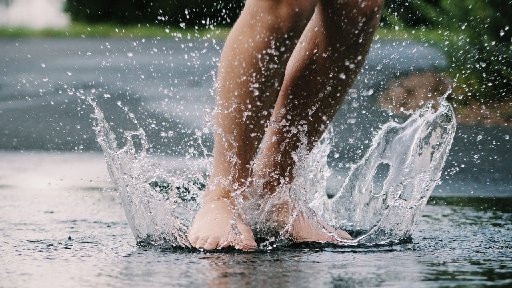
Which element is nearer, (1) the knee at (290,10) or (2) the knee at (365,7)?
(1) the knee at (290,10)

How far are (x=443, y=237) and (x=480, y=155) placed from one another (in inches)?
111

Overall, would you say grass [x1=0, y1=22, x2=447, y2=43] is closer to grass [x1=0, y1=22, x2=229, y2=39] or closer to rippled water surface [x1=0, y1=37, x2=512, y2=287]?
grass [x1=0, y1=22, x2=229, y2=39]

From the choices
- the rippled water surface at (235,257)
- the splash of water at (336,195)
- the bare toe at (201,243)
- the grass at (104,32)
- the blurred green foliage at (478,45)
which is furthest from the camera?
the grass at (104,32)

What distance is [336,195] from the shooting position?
14.2ft

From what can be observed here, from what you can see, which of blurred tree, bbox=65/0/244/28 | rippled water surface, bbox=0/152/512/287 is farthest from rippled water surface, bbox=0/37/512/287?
blurred tree, bbox=65/0/244/28

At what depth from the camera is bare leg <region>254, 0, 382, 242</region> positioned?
3744 millimetres

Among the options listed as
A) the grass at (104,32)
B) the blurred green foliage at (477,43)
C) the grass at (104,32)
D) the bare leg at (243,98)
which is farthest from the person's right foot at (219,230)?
the grass at (104,32)

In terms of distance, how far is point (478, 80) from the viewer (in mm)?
8508

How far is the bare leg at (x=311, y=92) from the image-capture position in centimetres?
374

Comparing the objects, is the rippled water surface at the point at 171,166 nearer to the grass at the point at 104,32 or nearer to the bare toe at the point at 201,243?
the bare toe at the point at 201,243

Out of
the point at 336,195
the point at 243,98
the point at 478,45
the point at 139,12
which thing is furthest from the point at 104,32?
the point at 243,98

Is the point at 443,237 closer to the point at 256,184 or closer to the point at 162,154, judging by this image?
the point at 256,184

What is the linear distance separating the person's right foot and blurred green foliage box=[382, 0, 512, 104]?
4.58 m

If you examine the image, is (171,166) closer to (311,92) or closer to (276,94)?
(311,92)
